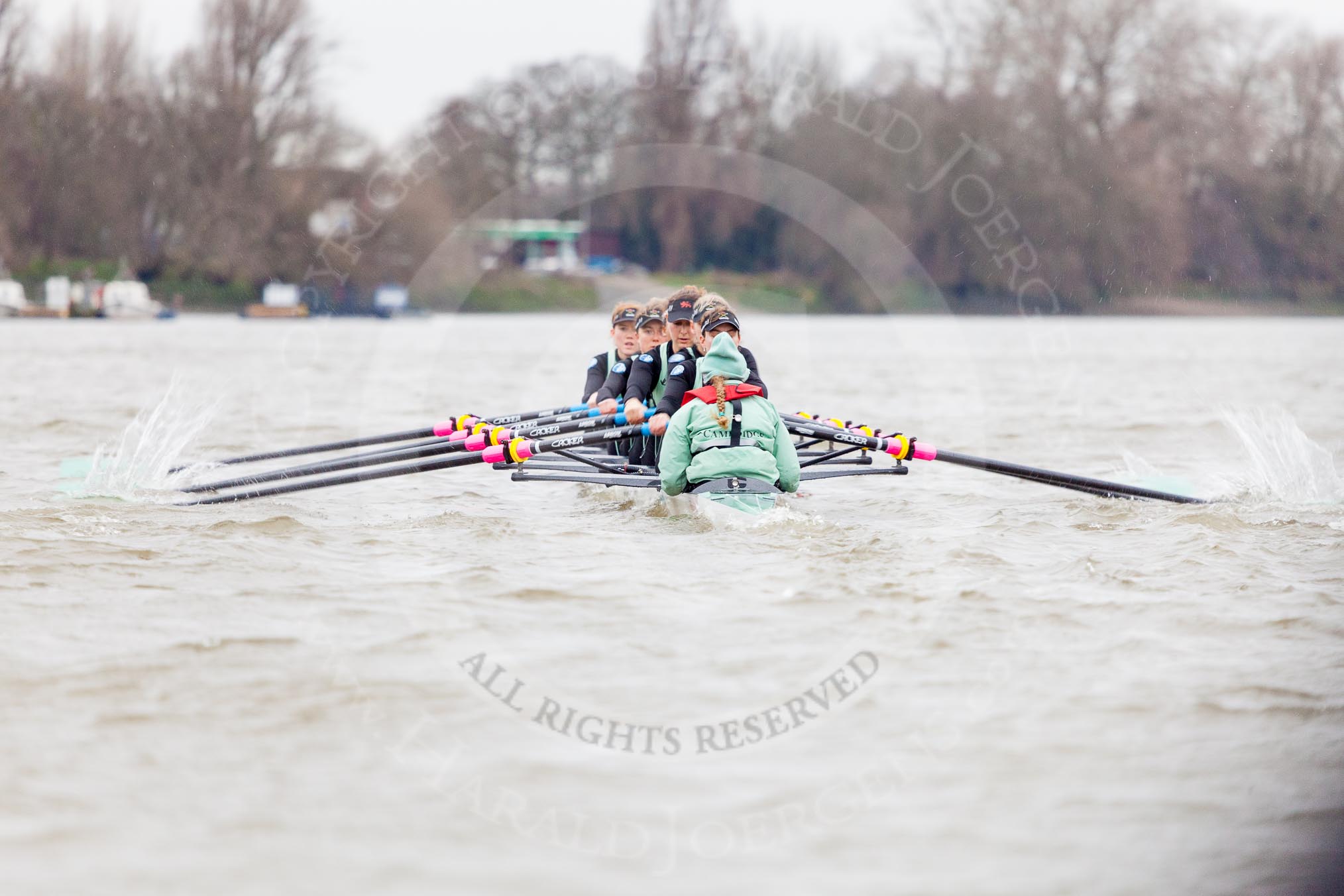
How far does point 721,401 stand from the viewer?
728cm

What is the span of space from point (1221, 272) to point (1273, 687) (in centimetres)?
3480

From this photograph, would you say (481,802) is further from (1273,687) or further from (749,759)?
(1273,687)

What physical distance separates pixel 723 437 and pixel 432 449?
2468 millimetres

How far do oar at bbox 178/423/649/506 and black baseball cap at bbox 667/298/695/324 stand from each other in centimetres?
73

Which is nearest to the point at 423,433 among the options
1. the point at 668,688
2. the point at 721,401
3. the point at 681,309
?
the point at 681,309

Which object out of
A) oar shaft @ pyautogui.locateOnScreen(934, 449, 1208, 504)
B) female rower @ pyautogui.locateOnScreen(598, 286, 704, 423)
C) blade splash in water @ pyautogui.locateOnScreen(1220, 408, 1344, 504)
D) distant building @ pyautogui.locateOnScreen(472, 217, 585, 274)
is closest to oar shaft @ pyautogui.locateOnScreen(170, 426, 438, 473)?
female rower @ pyautogui.locateOnScreen(598, 286, 704, 423)

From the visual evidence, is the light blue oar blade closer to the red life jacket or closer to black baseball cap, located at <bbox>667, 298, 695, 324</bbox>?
black baseball cap, located at <bbox>667, 298, 695, 324</bbox>

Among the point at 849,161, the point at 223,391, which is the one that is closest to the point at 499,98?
the point at 849,161

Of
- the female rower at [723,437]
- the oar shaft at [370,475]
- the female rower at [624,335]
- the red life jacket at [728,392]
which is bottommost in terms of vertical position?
the oar shaft at [370,475]

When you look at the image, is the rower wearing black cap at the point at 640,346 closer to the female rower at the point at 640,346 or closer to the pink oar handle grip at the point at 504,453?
the female rower at the point at 640,346

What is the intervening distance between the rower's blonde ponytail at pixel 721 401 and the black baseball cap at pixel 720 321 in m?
0.36

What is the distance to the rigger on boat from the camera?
748cm

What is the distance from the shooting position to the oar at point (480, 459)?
8.45m

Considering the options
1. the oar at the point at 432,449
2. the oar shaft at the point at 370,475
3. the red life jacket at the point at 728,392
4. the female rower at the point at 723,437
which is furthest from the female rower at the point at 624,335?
the red life jacket at the point at 728,392
